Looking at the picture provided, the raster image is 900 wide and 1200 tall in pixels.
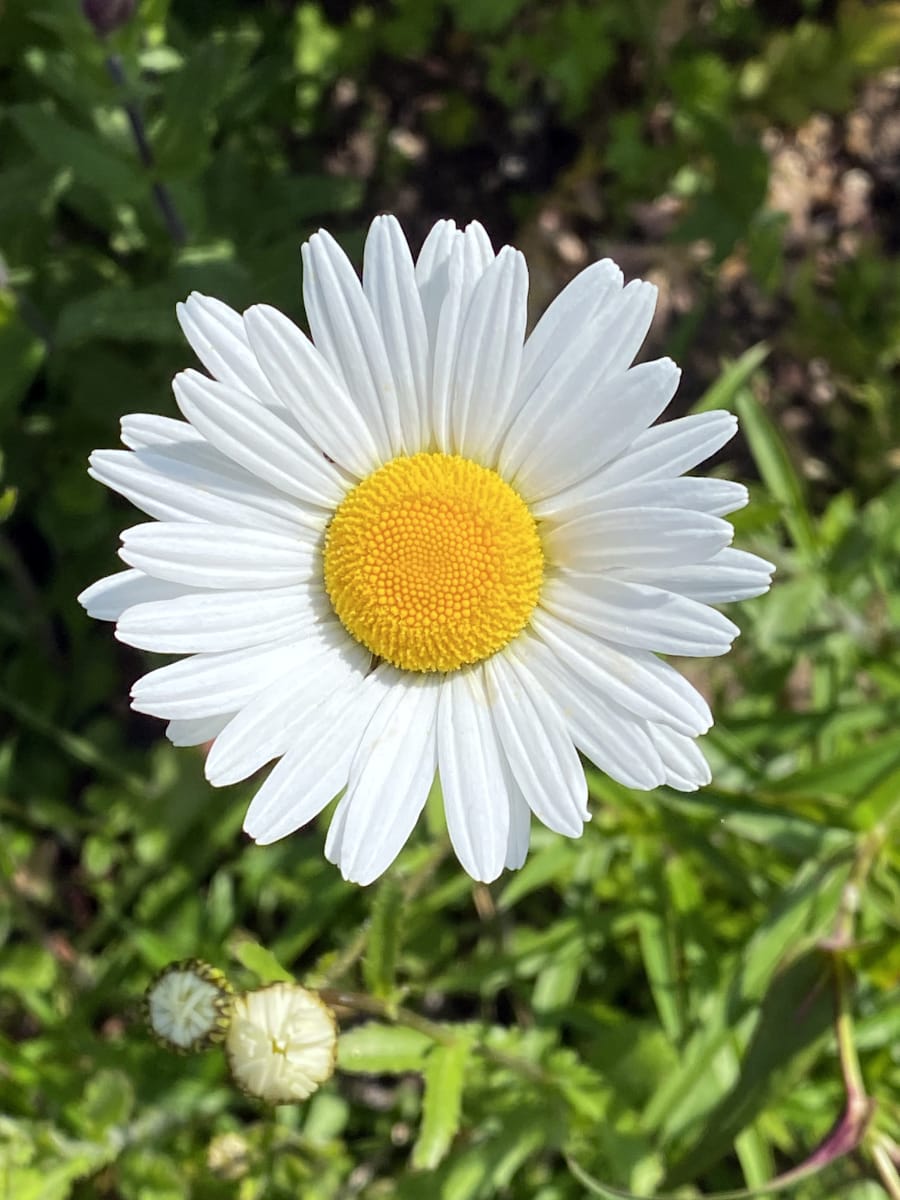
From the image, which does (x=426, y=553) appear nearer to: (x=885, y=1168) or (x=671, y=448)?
(x=671, y=448)

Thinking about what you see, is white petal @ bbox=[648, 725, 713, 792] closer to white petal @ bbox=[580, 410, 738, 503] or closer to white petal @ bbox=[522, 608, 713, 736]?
white petal @ bbox=[522, 608, 713, 736]

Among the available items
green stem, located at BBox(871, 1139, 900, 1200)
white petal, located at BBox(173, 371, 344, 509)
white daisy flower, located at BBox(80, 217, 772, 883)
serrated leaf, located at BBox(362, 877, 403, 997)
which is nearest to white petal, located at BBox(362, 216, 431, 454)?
white daisy flower, located at BBox(80, 217, 772, 883)

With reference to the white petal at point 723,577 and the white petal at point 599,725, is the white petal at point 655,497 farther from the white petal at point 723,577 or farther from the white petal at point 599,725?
the white petal at point 599,725

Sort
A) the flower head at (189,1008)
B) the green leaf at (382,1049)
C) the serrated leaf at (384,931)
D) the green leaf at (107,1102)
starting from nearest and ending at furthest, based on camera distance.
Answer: the flower head at (189,1008) < the serrated leaf at (384,931) < the green leaf at (382,1049) < the green leaf at (107,1102)

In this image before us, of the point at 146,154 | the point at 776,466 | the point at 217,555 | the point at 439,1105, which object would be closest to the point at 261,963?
the point at 439,1105

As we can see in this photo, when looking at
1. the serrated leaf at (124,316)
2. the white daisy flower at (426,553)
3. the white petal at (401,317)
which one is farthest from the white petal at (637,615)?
the serrated leaf at (124,316)

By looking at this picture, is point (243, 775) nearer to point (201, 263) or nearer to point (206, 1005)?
point (206, 1005)
